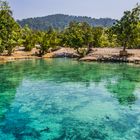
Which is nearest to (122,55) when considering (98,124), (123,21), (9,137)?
(123,21)

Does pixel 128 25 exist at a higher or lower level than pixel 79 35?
higher

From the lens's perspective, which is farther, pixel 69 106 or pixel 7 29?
pixel 7 29

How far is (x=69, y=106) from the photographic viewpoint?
24.8 m

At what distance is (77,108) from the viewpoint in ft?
79.1

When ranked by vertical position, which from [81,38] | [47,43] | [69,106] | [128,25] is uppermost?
[128,25]

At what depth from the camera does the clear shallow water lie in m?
18.3

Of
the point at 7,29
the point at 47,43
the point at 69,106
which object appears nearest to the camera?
the point at 69,106

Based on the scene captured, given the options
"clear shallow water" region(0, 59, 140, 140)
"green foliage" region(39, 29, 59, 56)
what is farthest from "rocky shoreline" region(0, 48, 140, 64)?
"clear shallow water" region(0, 59, 140, 140)

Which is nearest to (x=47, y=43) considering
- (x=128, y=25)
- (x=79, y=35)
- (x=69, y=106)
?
(x=79, y=35)

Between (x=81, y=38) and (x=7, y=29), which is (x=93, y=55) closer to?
(x=81, y=38)

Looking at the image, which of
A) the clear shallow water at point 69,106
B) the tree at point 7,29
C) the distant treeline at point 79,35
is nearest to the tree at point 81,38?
the distant treeline at point 79,35

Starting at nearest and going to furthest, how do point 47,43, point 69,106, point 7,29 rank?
point 69,106, point 7,29, point 47,43

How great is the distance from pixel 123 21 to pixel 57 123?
4876cm

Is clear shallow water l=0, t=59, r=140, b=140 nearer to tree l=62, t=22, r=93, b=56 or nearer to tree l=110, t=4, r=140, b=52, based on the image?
tree l=110, t=4, r=140, b=52
